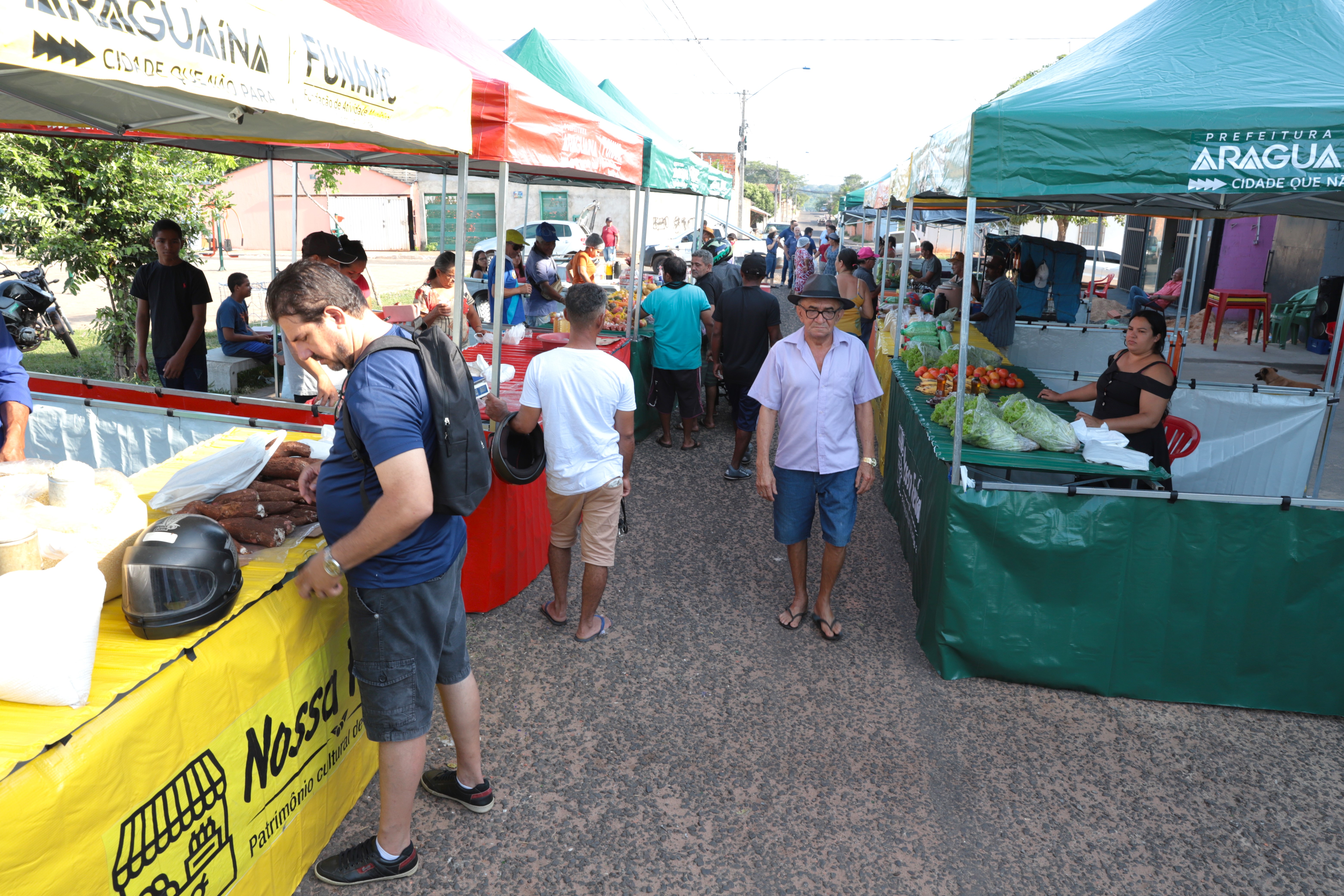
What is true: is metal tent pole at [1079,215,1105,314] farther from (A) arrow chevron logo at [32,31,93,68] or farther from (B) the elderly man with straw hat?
(A) arrow chevron logo at [32,31,93,68]

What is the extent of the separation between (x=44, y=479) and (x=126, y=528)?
0.43m

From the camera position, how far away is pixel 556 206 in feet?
119

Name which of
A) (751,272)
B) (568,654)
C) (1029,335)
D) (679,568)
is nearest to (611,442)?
(568,654)

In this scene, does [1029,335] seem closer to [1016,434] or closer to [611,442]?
[1016,434]

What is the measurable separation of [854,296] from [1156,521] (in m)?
7.62

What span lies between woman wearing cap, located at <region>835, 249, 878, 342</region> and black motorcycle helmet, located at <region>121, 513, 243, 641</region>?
29.9 ft

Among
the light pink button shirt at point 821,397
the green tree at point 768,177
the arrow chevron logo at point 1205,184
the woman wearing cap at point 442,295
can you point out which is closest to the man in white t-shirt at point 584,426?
the light pink button shirt at point 821,397

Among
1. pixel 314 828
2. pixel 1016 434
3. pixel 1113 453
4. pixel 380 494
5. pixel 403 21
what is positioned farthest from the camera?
pixel 1016 434

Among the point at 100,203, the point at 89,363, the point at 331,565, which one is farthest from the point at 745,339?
the point at 89,363

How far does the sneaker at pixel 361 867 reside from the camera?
2.83 metres

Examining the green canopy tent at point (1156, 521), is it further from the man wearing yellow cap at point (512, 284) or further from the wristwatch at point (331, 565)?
the man wearing yellow cap at point (512, 284)

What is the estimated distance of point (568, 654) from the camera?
14.9ft

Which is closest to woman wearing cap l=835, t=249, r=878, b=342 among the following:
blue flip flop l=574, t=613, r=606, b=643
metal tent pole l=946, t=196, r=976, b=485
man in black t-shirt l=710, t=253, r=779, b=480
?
man in black t-shirt l=710, t=253, r=779, b=480

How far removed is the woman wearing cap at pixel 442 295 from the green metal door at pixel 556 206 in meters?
30.0
